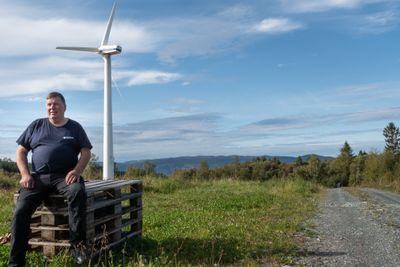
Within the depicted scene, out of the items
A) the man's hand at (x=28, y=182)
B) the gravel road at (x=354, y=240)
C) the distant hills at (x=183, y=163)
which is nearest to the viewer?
the man's hand at (x=28, y=182)

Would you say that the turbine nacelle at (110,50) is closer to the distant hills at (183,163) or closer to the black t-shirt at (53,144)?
the distant hills at (183,163)

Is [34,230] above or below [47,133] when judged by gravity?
below

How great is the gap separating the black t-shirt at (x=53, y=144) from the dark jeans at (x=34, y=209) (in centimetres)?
25

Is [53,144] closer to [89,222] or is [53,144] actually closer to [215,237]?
[89,222]

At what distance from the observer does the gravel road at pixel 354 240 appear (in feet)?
23.0

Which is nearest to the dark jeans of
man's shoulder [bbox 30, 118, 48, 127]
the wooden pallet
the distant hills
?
the wooden pallet

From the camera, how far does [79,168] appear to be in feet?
21.3

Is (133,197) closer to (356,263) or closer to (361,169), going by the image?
(356,263)

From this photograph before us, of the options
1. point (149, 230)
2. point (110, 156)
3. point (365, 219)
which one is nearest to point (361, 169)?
point (110, 156)

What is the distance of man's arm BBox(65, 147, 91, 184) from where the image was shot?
6.27 metres

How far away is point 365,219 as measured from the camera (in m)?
11.8

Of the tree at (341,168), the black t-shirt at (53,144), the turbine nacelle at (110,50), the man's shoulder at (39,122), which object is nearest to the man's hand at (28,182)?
the black t-shirt at (53,144)

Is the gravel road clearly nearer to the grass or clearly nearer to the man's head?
the grass

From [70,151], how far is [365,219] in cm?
773
